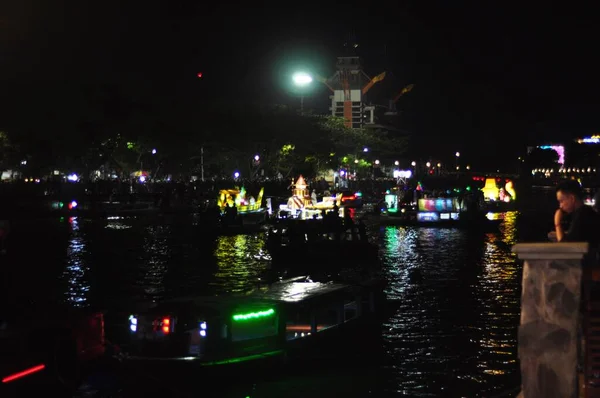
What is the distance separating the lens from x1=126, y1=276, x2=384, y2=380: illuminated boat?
39.3 feet

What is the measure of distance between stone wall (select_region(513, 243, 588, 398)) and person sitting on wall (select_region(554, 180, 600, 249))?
933 mm

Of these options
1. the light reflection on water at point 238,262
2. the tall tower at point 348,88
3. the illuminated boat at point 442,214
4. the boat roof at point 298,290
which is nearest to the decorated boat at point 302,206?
the light reflection on water at point 238,262

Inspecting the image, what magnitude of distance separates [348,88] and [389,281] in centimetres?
10004

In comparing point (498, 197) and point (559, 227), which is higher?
point (498, 197)

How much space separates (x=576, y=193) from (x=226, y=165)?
73.7 metres

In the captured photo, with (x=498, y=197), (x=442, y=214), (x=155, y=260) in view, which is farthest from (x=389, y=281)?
(x=498, y=197)

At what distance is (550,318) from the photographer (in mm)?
7168

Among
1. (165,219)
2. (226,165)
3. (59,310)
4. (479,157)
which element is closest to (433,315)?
(59,310)

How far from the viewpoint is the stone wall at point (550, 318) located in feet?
23.2

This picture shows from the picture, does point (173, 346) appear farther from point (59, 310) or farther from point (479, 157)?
point (479, 157)

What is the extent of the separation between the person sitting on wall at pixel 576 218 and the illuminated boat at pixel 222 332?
5710 millimetres

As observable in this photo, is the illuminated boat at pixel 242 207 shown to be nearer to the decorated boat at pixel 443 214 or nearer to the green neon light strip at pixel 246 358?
the decorated boat at pixel 443 214

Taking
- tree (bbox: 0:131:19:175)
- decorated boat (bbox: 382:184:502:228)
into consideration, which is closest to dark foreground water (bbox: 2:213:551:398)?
decorated boat (bbox: 382:184:502:228)

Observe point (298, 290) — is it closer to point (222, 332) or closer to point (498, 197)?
point (222, 332)
